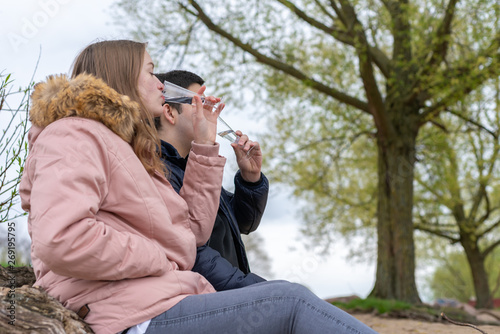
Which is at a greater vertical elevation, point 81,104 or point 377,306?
point 81,104

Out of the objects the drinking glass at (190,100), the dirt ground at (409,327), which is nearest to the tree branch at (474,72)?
the dirt ground at (409,327)

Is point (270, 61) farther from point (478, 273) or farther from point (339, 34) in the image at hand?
point (478, 273)

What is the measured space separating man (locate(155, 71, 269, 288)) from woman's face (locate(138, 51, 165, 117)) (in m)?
0.46

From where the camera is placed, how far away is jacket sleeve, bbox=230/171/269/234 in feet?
10.5

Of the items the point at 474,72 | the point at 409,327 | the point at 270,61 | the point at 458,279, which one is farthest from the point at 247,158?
the point at 458,279

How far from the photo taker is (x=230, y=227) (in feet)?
9.80

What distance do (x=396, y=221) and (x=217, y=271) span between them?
6.72 metres

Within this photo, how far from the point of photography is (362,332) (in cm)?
184

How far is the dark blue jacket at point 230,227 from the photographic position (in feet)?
8.34

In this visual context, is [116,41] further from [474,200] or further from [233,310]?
[474,200]

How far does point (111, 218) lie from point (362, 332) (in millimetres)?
985

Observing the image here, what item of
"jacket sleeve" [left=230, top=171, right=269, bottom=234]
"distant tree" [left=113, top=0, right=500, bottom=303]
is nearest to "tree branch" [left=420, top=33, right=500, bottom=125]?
"distant tree" [left=113, top=0, right=500, bottom=303]

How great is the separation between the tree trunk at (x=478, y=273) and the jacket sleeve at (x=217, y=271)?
458 inches

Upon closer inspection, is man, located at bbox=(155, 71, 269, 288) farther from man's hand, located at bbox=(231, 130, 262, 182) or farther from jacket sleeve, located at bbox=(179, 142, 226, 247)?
jacket sleeve, located at bbox=(179, 142, 226, 247)
